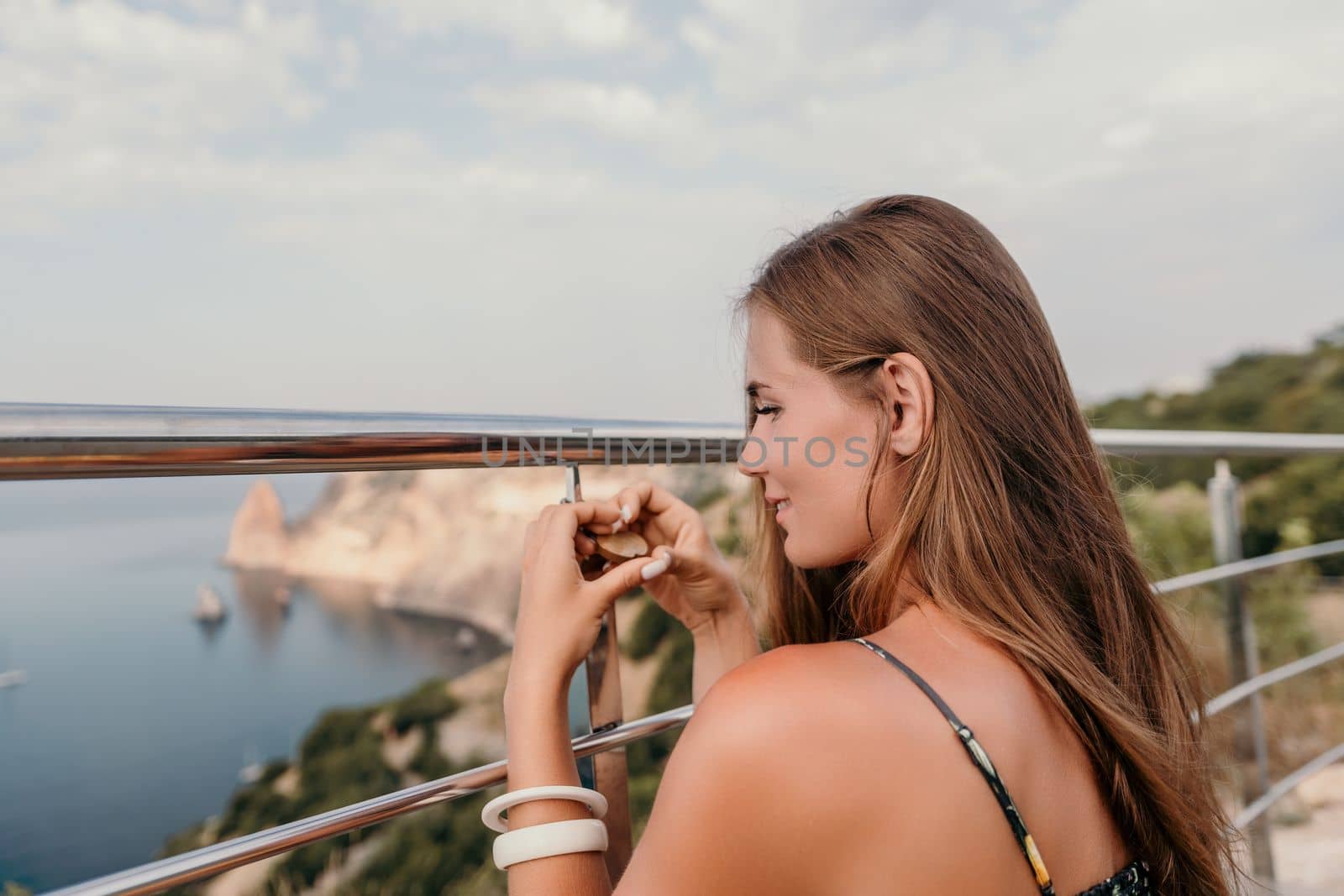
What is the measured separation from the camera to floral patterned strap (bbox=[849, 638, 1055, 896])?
79 cm

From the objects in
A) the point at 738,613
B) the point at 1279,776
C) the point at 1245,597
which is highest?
the point at 738,613

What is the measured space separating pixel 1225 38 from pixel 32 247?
25.8 m

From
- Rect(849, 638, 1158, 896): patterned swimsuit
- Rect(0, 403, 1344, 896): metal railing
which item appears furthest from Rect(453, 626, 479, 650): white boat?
Rect(849, 638, 1158, 896): patterned swimsuit

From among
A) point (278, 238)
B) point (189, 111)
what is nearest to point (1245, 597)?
point (278, 238)

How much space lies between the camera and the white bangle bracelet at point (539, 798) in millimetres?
872

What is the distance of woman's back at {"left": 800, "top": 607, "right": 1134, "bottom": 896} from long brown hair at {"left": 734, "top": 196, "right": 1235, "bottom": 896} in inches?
2.8

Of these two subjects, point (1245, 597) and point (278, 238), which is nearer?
point (1245, 597)

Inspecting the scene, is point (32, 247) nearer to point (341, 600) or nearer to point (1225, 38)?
point (341, 600)

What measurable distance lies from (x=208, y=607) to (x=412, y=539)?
2.67 metres

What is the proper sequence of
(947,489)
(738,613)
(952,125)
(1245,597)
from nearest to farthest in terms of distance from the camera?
(947,489)
(738,613)
(1245,597)
(952,125)

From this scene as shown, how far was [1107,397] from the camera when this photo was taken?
1443 centimetres

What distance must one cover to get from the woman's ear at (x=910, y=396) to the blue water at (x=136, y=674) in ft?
22.9

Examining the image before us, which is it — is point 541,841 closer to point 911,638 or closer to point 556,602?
point 556,602

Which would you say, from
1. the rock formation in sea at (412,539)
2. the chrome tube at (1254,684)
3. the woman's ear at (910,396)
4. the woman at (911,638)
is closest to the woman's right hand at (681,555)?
the woman at (911,638)
